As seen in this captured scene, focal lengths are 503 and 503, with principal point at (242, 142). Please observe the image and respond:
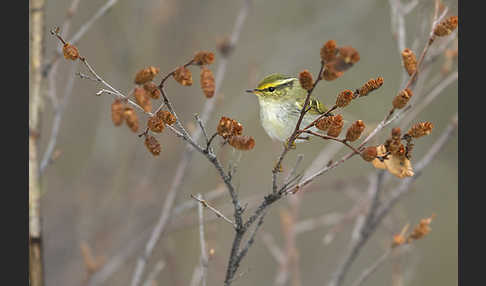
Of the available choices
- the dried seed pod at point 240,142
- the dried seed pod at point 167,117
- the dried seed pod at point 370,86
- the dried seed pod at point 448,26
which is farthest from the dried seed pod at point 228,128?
the dried seed pod at point 448,26

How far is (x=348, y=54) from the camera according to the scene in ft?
4.13

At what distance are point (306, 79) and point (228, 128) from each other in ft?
0.83

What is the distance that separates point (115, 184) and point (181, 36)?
6.18ft

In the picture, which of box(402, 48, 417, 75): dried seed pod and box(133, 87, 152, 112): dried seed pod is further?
box(402, 48, 417, 75): dried seed pod

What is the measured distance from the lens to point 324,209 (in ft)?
19.3

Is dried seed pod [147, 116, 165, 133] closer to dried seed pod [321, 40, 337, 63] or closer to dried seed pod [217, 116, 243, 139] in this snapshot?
dried seed pod [217, 116, 243, 139]

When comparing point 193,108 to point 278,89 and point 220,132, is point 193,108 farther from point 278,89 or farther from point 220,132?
point 220,132

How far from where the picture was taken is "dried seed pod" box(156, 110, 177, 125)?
1.37 meters

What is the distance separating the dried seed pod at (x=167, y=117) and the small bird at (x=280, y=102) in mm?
1121

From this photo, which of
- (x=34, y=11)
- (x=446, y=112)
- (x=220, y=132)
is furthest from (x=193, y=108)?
(x=220, y=132)

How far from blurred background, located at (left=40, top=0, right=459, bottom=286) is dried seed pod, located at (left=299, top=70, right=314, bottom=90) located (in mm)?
1807

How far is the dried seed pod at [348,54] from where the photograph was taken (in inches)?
49.5

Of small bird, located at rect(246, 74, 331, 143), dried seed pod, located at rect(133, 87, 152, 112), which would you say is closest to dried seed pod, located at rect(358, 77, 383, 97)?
dried seed pod, located at rect(133, 87, 152, 112)

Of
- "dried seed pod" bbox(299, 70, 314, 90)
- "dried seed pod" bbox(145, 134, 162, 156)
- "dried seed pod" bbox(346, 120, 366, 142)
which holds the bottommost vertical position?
"dried seed pod" bbox(346, 120, 366, 142)
